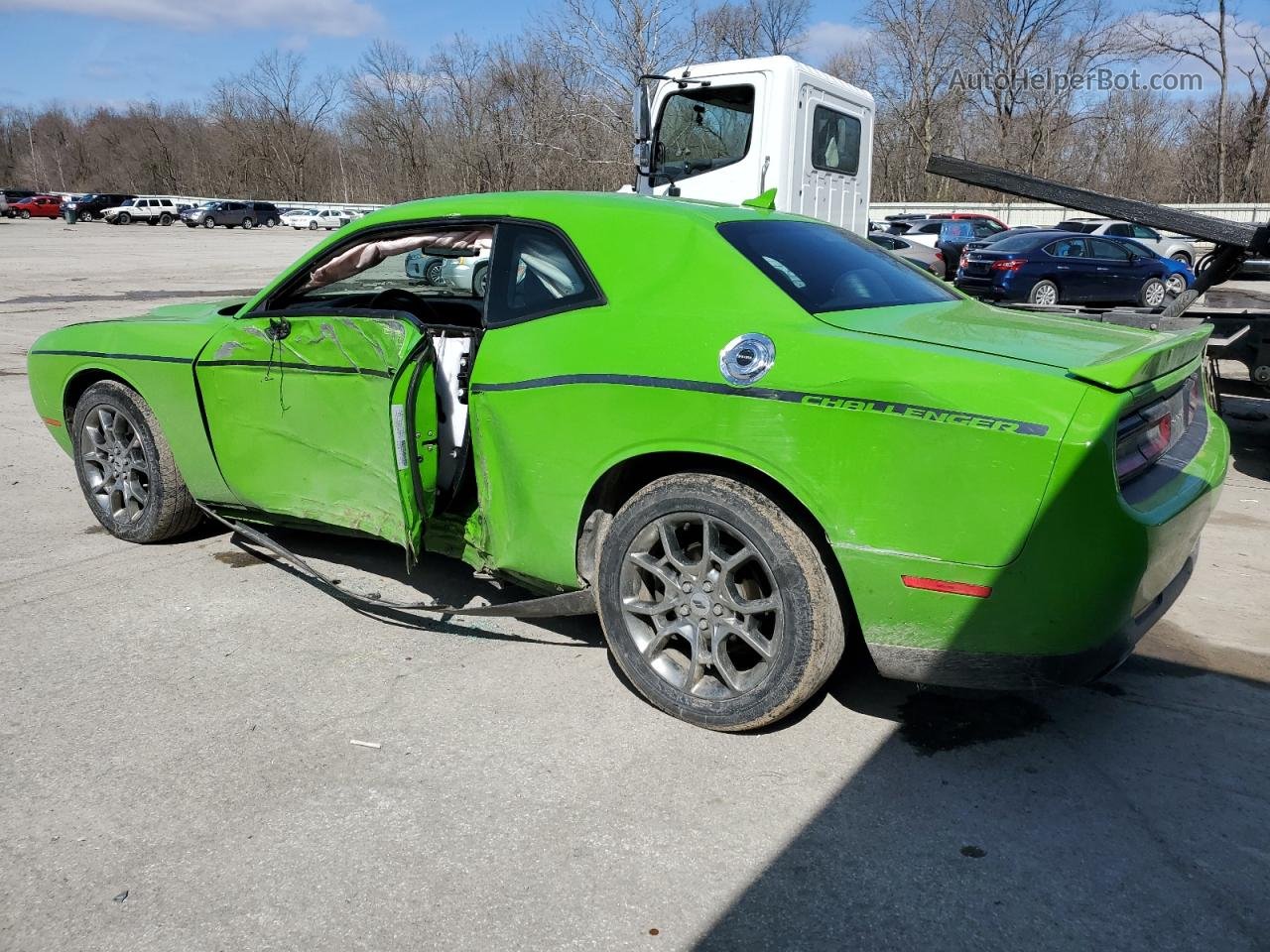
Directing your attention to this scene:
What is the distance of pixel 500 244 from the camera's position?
12.1ft

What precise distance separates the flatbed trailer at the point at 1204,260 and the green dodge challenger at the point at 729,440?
1.77m

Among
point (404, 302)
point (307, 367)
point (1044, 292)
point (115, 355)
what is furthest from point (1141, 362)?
point (1044, 292)

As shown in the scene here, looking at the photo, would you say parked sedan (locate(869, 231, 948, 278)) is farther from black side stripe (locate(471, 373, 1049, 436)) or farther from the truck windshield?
black side stripe (locate(471, 373, 1049, 436))

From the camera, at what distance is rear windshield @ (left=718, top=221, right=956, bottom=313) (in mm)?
3344

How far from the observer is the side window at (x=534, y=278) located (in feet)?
11.4

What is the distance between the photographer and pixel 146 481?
4953 mm

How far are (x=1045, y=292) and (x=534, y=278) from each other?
15.9m

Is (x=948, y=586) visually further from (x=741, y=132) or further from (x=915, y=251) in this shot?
(x=915, y=251)

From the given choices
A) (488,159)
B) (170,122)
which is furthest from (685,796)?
(170,122)

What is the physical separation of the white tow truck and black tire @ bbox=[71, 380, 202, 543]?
17.8ft

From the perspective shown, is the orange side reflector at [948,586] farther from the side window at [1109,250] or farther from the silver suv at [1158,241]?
the silver suv at [1158,241]

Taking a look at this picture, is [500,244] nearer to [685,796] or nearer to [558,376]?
[558,376]

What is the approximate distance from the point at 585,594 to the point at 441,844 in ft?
3.41

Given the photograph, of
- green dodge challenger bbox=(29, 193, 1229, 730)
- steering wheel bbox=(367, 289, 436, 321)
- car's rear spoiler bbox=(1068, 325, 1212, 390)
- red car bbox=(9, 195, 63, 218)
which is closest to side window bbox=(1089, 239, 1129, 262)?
green dodge challenger bbox=(29, 193, 1229, 730)
